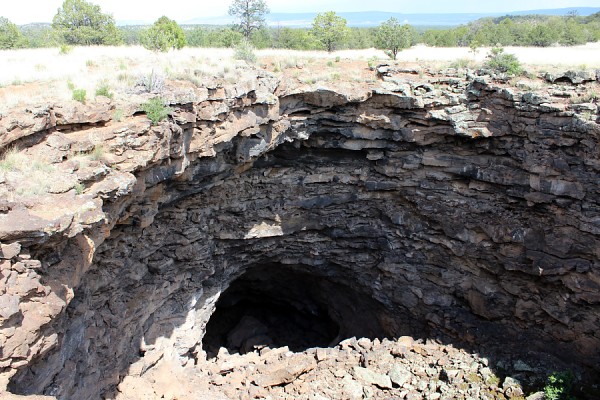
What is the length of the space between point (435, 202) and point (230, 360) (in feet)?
29.3

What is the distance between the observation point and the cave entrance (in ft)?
64.0

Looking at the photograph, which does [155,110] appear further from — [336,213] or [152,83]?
[336,213]

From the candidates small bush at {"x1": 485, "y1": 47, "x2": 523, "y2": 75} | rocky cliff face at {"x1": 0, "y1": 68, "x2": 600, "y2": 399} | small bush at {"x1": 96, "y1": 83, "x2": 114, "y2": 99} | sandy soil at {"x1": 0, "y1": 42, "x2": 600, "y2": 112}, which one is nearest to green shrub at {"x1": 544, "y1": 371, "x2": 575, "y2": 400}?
rocky cliff face at {"x1": 0, "y1": 68, "x2": 600, "y2": 399}

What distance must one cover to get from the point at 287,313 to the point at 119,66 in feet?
47.3

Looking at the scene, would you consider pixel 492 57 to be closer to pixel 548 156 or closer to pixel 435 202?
pixel 548 156

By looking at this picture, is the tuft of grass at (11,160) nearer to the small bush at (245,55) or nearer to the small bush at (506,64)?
the small bush at (245,55)

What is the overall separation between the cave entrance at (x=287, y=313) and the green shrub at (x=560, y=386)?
6.69 meters

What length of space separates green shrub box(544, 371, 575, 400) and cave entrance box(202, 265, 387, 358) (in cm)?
669

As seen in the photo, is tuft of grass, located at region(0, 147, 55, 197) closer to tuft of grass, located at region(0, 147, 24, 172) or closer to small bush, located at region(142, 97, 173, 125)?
tuft of grass, located at region(0, 147, 24, 172)

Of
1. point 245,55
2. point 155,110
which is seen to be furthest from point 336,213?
point 155,110

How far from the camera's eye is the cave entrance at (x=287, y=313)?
19.5 metres

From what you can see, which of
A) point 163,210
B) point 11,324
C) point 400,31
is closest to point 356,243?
point 163,210

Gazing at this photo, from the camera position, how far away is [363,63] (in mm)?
16328

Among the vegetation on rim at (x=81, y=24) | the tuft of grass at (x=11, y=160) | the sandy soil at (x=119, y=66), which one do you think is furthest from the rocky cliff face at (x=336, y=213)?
the vegetation on rim at (x=81, y=24)
